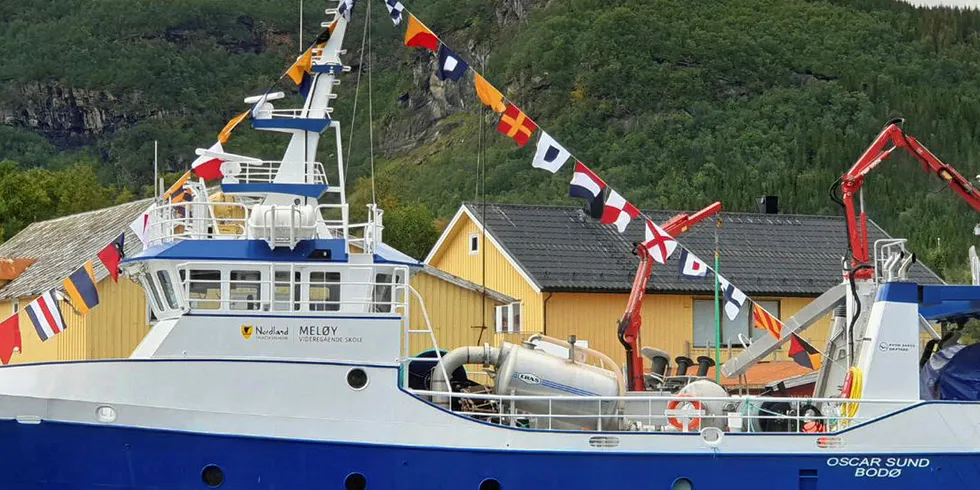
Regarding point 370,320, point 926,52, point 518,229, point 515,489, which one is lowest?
point 515,489

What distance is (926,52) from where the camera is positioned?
10344 cm

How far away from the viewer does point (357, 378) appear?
20531mm

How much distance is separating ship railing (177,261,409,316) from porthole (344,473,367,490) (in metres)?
2.23

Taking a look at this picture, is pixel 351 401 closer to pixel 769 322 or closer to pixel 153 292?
pixel 153 292

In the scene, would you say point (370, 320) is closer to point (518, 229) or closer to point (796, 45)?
point (518, 229)

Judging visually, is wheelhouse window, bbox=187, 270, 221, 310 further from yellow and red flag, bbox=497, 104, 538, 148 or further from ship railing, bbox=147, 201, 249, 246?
yellow and red flag, bbox=497, 104, 538, 148

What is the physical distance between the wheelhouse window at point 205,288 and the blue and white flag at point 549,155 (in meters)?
4.80

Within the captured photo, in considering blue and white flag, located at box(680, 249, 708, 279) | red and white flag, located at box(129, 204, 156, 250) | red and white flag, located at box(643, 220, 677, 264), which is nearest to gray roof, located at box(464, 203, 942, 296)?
blue and white flag, located at box(680, 249, 708, 279)

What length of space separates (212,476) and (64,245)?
61.2 feet

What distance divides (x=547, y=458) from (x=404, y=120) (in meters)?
89.8

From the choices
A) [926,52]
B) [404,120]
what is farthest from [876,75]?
[404,120]

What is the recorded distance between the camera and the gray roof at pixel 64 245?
108 ft

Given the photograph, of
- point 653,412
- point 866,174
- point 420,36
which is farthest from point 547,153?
point 866,174

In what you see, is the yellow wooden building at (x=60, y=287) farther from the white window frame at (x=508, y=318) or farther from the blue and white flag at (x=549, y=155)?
the blue and white flag at (x=549, y=155)
